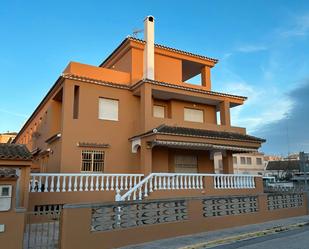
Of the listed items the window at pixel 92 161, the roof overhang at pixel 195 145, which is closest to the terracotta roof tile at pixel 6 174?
the window at pixel 92 161

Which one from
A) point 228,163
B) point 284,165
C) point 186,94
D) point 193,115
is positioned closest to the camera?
point 186,94

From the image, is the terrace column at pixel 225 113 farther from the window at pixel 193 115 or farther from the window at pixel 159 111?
the window at pixel 159 111

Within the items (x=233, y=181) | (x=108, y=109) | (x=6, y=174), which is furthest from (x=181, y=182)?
(x=6, y=174)

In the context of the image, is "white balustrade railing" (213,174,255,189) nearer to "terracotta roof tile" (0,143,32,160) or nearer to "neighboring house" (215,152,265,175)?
"terracotta roof tile" (0,143,32,160)

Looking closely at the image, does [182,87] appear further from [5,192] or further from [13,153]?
[5,192]

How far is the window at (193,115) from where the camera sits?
2011cm

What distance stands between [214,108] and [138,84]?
6719mm

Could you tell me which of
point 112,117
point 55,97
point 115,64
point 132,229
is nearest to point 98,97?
point 112,117

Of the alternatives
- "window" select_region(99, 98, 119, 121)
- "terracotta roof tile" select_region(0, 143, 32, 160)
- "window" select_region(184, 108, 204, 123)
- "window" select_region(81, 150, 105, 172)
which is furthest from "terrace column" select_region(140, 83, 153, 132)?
"terracotta roof tile" select_region(0, 143, 32, 160)

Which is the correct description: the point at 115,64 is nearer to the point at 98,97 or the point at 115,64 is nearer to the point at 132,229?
the point at 98,97

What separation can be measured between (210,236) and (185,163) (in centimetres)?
979

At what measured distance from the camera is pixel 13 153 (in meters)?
11.1

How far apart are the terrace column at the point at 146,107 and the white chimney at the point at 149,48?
1.65 m

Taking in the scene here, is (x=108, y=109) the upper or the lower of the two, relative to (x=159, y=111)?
lower
